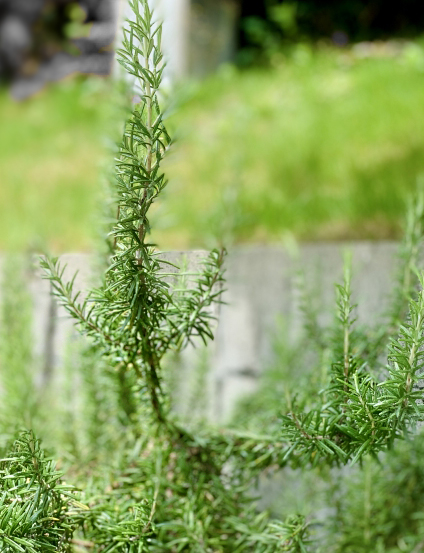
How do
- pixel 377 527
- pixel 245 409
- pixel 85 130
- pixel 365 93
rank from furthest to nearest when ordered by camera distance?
pixel 85 130, pixel 365 93, pixel 245 409, pixel 377 527

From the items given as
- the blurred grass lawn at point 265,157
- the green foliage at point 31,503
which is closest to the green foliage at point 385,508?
the green foliage at point 31,503

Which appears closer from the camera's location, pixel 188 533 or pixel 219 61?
pixel 188 533

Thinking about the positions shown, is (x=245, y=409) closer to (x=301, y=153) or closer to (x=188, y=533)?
(x=188, y=533)

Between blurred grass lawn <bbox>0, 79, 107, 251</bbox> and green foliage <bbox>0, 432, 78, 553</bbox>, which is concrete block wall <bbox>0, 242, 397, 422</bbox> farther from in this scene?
green foliage <bbox>0, 432, 78, 553</bbox>

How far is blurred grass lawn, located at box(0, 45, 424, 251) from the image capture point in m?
1.10

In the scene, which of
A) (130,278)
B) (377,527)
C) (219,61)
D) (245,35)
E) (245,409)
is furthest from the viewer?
(245,35)

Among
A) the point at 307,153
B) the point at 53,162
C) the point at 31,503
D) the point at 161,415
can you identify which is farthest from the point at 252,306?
the point at 53,162

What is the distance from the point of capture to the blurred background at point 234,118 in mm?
1079

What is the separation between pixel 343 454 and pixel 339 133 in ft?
3.89

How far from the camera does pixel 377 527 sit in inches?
17.7

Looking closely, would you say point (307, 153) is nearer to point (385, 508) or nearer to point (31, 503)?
point (385, 508)

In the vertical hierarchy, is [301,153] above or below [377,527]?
above

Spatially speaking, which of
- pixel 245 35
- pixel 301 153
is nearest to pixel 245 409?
pixel 301 153

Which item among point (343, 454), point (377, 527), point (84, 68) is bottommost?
point (377, 527)
